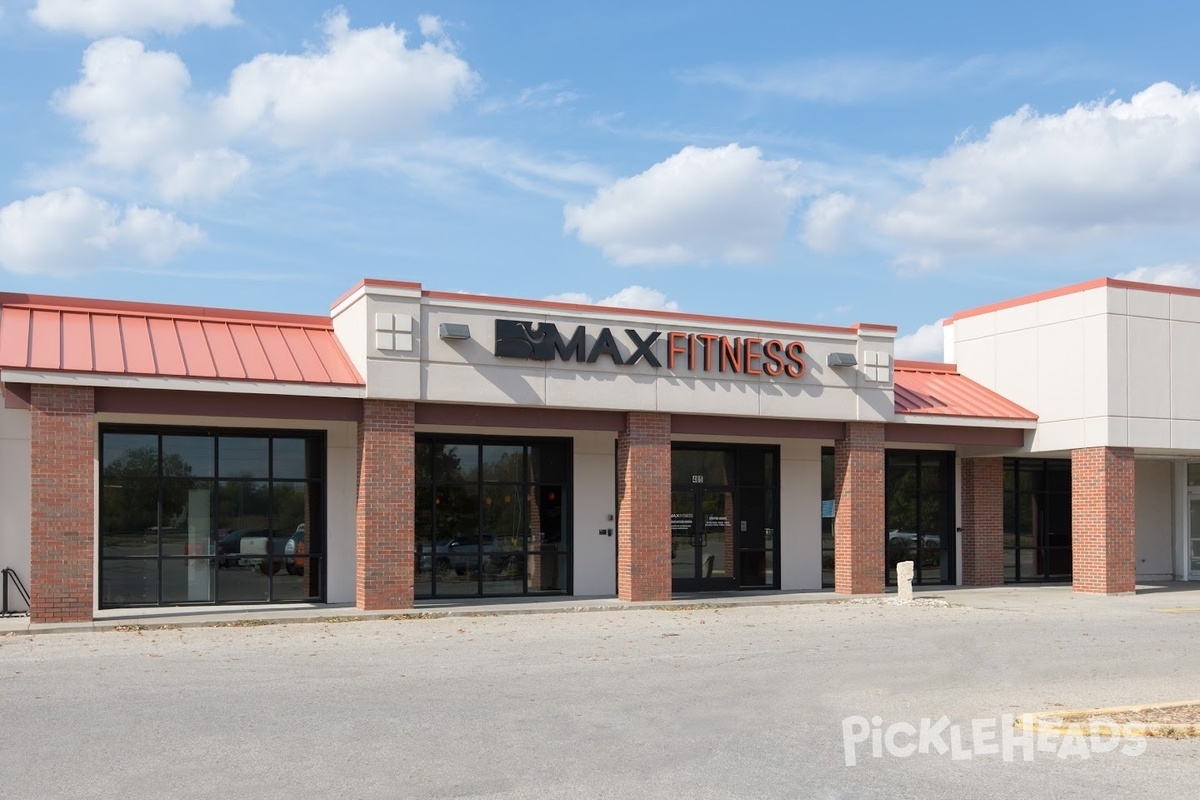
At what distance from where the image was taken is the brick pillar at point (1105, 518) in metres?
26.1

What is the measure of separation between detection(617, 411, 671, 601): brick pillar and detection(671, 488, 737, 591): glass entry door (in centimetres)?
217

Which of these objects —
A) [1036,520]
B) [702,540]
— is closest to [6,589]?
[702,540]

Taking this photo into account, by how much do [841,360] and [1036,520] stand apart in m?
8.70

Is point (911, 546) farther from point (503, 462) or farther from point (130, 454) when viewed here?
point (130, 454)

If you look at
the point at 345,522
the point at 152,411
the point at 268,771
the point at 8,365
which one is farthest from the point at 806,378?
the point at 268,771

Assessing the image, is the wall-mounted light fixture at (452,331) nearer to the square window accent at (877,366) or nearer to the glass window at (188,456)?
the glass window at (188,456)

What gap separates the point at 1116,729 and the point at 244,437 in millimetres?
15979

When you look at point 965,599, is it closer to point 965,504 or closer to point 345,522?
point 965,504

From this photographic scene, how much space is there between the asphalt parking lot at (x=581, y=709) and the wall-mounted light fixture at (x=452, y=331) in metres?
5.18

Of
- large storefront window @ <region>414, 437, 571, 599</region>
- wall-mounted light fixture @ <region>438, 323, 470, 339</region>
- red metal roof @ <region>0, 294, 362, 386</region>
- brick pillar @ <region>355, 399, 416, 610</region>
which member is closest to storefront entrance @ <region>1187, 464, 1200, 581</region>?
large storefront window @ <region>414, 437, 571, 599</region>

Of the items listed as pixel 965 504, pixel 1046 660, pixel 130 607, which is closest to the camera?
pixel 1046 660

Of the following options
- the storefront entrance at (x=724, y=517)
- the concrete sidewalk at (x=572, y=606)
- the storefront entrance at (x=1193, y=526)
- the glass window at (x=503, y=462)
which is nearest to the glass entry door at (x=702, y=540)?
the storefront entrance at (x=724, y=517)

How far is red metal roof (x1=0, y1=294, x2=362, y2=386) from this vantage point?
64.0 feet

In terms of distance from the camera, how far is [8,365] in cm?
1842
